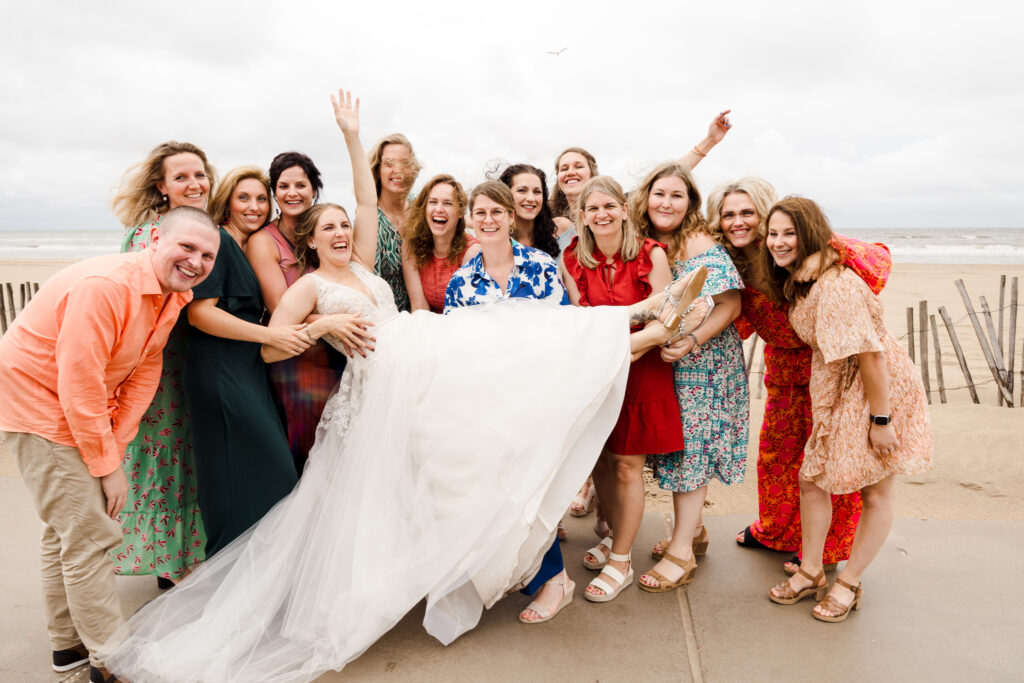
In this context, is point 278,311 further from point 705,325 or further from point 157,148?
point 705,325

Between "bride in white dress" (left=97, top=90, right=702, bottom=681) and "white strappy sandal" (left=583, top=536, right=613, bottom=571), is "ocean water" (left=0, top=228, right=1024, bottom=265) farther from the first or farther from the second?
"bride in white dress" (left=97, top=90, right=702, bottom=681)

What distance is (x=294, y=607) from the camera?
2783mm

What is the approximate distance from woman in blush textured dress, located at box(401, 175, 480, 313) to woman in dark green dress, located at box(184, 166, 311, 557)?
104 cm

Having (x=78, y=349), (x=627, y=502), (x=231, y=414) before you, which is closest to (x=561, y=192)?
(x=627, y=502)

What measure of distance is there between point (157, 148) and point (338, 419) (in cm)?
168

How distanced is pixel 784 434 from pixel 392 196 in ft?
9.39

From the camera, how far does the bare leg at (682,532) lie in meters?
3.39

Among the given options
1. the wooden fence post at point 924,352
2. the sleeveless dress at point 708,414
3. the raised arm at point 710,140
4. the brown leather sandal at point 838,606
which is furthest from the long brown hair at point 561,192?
the wooden fence post at point 924,352

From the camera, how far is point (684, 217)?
3.59 meters

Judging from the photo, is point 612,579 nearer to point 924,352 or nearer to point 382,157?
point 382,157

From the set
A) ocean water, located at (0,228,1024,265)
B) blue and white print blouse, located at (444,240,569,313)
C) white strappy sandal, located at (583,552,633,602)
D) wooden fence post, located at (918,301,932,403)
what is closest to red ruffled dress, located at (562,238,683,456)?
blue and white print blouse, located at (444,240,569,313)

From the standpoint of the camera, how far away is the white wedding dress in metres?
2.69

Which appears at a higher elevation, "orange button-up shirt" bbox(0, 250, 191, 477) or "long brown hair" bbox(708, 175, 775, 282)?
"long brown hair" bbox(708, 175, 775, 282)

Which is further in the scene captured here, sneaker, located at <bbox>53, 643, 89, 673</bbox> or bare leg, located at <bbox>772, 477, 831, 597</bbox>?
bare leg, located at <bbox>772, 477, 831, 597</bbox>
